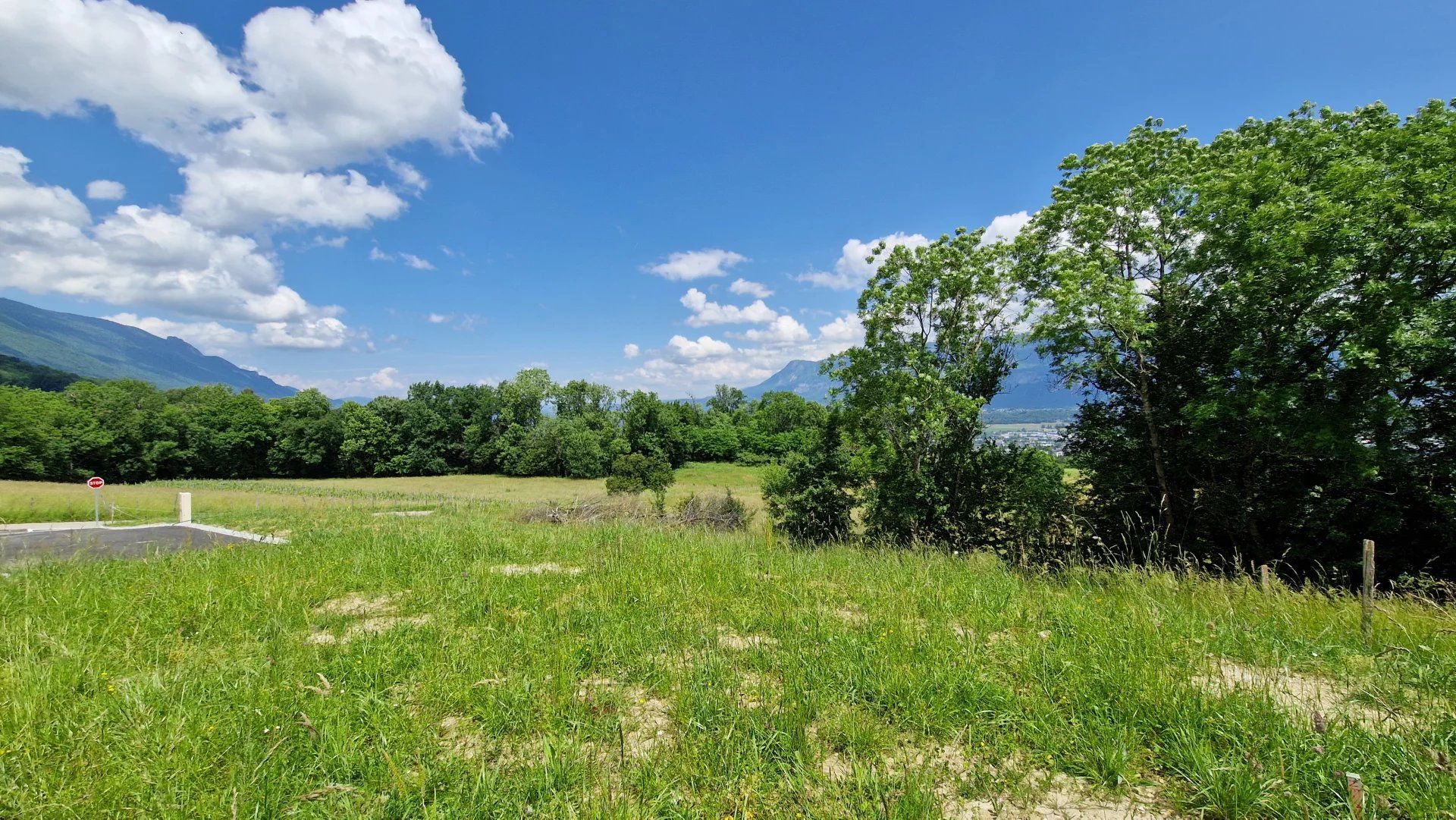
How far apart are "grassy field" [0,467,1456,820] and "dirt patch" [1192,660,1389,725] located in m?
0.03

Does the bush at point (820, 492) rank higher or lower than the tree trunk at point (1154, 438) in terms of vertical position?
lower

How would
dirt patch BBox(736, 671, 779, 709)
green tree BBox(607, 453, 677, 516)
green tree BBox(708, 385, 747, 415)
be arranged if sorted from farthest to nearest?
green tree BBox(708, 385, 747, 415) → green tree BBox(607, 453, 677, 516) → dirt patch BBox(736, 671, 779, 709)

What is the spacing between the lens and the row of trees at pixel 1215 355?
10531 mm

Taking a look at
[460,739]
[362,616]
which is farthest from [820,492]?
[460,739]

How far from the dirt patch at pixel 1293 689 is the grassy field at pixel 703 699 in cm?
3

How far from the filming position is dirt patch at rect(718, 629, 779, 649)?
416 centimetres

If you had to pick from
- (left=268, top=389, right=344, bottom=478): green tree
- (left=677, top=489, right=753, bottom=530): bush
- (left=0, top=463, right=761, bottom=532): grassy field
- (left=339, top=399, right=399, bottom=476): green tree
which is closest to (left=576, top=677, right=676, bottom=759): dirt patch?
(left=0, top=463, right=761, bottom=532): grassy field

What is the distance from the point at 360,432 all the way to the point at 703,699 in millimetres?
92956

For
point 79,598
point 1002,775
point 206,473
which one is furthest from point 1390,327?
point 206,473

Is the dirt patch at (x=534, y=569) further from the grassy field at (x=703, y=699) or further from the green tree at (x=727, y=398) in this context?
the green tree at (x=727, y=398)

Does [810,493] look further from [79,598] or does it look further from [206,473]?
[206,473]

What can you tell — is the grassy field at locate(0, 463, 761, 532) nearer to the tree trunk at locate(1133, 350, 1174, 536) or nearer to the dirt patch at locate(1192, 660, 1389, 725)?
the dirt patch at locate(1192, 660, 1389, 725)

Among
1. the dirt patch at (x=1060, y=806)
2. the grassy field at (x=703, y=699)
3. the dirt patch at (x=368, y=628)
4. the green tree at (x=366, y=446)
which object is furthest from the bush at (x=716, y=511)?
the green tree at (x=366, y=446)

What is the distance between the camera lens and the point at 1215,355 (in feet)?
43.6
